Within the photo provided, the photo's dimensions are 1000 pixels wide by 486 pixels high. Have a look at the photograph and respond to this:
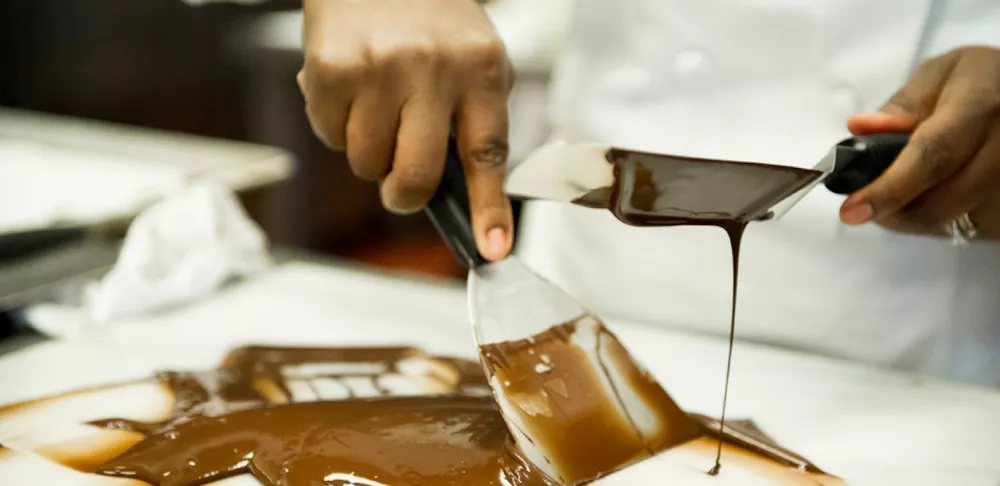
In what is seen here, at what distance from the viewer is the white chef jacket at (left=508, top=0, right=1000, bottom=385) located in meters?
0.78

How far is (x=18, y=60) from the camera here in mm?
1894

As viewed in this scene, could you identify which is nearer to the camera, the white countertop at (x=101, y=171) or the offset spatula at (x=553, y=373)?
the offset spatula at (x=553, y=373)

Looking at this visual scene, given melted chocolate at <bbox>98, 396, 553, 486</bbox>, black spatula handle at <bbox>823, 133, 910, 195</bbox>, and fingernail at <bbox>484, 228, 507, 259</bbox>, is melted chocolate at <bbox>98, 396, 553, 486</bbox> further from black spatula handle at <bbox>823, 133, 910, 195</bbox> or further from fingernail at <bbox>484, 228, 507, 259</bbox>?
black spatula handle at <bbox>823, 133, 910, 195</bbox>

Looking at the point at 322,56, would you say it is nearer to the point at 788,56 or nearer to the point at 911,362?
the point at 788,56

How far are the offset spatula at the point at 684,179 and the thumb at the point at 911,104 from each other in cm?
2

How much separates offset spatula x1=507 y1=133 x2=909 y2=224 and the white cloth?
0.53 meters

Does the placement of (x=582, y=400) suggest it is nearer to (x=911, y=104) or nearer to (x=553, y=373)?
(x=553, y=373)

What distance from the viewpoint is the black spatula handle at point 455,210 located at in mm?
675

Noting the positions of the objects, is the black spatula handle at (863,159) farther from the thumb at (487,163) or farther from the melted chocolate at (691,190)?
the thumb at (487,163)

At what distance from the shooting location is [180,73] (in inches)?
76.9

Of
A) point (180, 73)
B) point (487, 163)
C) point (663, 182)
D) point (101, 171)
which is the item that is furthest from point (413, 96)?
point (180, 73)

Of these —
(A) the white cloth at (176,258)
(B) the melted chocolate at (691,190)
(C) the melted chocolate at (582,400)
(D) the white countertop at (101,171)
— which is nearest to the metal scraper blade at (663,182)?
(B) the melted chocolate at (691,190)

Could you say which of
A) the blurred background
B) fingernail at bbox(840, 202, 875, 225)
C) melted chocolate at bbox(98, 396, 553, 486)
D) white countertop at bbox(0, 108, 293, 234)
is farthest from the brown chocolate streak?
the blurred background

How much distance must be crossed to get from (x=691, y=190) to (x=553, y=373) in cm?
Result: 20
